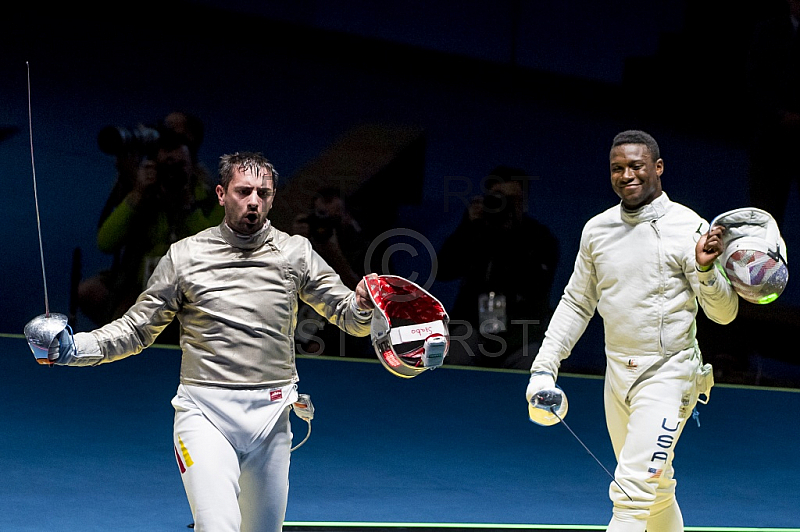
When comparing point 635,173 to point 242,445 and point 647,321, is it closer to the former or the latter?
point 647,321

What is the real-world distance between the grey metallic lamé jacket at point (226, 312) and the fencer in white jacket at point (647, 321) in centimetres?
91

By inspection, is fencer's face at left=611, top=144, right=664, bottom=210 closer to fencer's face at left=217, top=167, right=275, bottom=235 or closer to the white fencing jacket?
the white fencing jacket

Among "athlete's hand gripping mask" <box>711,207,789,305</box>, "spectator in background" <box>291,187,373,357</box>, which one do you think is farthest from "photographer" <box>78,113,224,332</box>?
"athlete's hand gripping mask" <box>711,207,789,305</box>

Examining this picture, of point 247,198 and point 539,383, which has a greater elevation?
point 247,198

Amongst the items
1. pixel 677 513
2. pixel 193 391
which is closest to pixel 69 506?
pixel 193 391

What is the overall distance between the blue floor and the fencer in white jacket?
102 cm

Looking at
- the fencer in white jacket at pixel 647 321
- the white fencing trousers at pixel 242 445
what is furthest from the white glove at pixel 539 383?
the white fencing trousers at pixel 242 445

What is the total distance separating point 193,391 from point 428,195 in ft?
17.1

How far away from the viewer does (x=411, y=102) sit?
781 centimetres

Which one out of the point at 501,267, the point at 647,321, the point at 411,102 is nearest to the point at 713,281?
the point at 647,321

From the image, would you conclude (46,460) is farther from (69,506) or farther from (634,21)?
(634,21)

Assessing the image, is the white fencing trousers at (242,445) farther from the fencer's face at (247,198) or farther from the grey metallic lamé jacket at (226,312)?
the fencer's face at (247,198)

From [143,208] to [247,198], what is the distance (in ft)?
16.8

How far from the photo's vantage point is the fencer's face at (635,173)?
3.13 m
